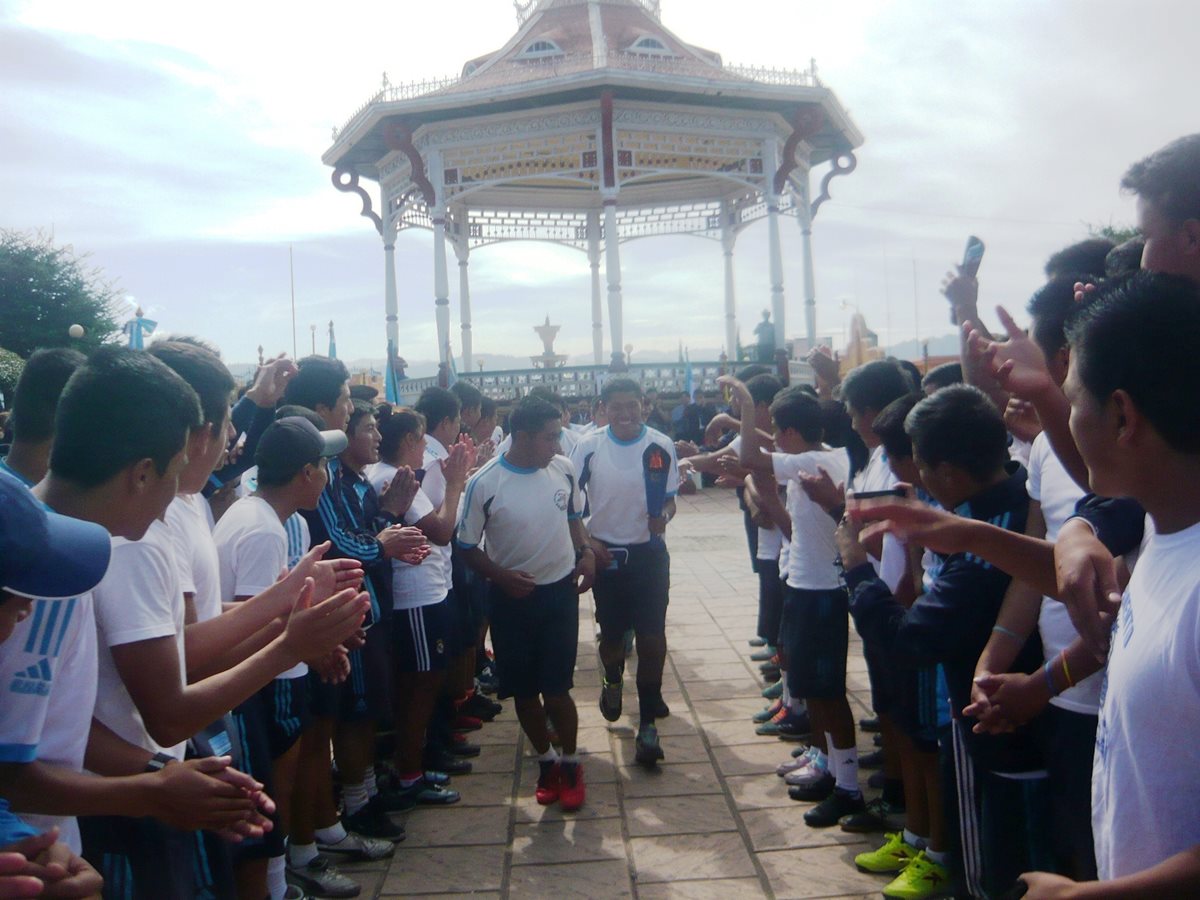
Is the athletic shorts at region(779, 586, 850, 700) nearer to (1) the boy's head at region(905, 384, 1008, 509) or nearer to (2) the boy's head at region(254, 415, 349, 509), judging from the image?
(1) the boy's head at region(905, 384, 1008, 509)

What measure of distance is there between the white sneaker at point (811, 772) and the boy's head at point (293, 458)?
→ 2558 mm

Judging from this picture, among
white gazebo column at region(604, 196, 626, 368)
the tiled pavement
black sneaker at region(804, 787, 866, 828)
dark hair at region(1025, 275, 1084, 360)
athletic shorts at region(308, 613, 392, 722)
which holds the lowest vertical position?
the tiled pavement

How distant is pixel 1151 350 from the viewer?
4.73ft

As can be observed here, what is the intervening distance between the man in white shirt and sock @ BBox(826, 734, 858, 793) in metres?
1.12

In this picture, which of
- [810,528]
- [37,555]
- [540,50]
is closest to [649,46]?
[540,50]

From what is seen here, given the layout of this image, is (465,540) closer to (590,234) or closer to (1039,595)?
(1039,595)

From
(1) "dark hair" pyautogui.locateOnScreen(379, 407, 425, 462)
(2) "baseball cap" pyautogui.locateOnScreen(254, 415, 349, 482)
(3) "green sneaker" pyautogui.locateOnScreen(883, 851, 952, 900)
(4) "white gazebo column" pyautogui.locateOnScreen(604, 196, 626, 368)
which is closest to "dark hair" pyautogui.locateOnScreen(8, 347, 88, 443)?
(2) "baseball cap" pyautogui.locateOnScreen(254, 415, 349, 482)

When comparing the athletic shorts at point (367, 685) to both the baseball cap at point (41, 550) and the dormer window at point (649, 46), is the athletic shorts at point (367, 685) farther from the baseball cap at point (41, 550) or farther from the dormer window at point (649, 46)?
the dormer window at point (649, 46)

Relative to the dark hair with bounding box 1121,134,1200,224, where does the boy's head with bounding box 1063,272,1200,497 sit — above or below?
below

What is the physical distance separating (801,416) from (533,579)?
1.52 m

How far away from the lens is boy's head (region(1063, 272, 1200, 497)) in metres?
1.41

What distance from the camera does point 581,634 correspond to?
745cm

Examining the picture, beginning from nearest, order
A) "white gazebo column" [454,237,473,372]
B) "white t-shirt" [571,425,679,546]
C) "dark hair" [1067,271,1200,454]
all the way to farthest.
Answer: "dark hair" [1067,271,1200,454]
"white t-shirt" [571,425,679,546]
"white gazebo column" [454,237,473,372]

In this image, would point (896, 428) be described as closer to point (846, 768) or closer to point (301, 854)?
point (846, 768)
